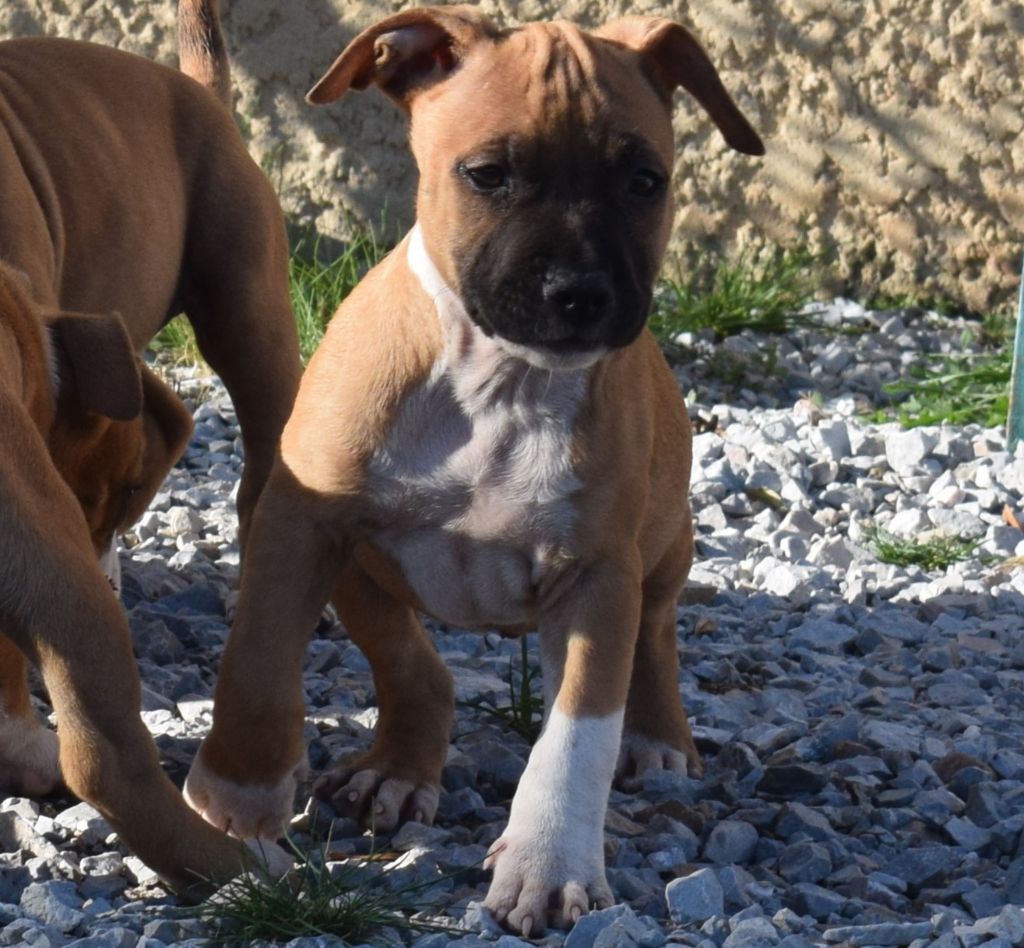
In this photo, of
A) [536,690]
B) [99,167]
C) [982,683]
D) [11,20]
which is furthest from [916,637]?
[11,20]

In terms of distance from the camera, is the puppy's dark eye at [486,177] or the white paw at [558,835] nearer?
the white paw at [558,835]

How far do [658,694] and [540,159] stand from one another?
1.32 metres

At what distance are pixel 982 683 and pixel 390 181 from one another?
4.22 metres

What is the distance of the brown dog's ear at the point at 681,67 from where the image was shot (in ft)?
12.2

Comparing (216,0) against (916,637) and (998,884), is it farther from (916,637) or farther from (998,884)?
(998,884)

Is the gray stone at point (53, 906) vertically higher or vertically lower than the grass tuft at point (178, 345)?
lower

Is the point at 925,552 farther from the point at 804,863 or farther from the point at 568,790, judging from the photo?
the point at 568,790

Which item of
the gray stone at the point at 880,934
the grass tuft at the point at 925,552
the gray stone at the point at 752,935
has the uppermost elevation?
the grass tuft at the point at 925,552

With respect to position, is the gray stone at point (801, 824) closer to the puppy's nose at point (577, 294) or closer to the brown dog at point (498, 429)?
the brown dog at point (498, 429)

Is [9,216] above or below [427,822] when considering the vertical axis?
above

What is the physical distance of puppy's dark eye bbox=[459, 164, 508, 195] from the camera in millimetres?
3389

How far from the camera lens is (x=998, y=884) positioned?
3.45 meters

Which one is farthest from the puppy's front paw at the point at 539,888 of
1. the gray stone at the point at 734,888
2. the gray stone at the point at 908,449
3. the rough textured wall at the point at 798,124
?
the rough textured wall at the point at 798,124

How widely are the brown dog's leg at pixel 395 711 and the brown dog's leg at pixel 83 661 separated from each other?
57 centimetres
